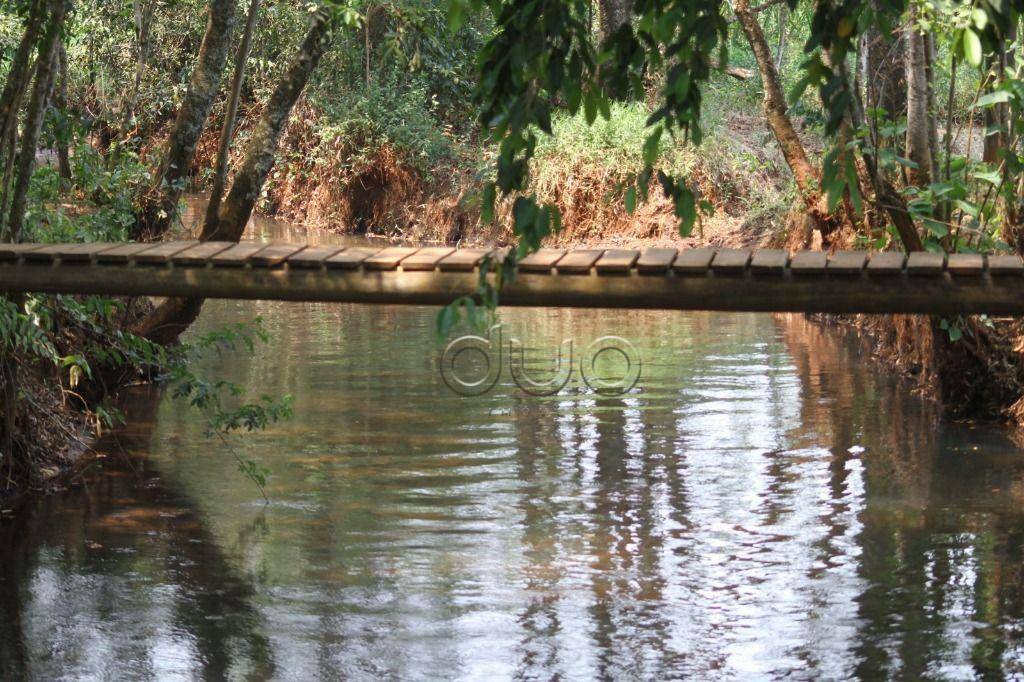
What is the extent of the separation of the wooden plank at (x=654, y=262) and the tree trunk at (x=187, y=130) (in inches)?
159

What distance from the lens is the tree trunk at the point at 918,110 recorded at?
26.9 ft

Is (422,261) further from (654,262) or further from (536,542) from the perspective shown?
(536,542)

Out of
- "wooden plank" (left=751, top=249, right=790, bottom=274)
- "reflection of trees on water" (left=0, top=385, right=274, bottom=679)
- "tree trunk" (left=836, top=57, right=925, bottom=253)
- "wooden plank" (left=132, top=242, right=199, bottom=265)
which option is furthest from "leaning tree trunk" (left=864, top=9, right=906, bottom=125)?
"wooden plank" (left=132, top=242, right=199, bottom=265)

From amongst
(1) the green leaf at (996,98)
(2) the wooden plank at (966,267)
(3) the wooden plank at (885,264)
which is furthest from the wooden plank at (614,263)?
(1) the green leaf at (996,98)

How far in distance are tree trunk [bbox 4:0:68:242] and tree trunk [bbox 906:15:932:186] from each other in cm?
508

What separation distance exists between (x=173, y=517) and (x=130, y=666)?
1825 millimetres

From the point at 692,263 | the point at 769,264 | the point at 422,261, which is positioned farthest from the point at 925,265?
the point at 422,261

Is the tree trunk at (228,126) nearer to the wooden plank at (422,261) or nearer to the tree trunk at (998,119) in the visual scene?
the wooden plank at (422,261)

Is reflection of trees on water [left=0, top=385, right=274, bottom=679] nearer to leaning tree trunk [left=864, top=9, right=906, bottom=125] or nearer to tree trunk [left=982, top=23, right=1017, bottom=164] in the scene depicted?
tree trunk [left=982, top=23, right=1017, bottom=164]

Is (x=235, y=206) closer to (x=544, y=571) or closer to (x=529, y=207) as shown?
(x=544, y=571)

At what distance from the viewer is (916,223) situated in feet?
26.6

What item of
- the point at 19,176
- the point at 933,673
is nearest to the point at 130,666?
the point at 19,176

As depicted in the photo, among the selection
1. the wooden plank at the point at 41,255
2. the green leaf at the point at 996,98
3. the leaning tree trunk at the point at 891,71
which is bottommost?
the wooden plank at the point at 41,255

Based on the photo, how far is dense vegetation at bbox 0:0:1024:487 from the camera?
2.65 m
